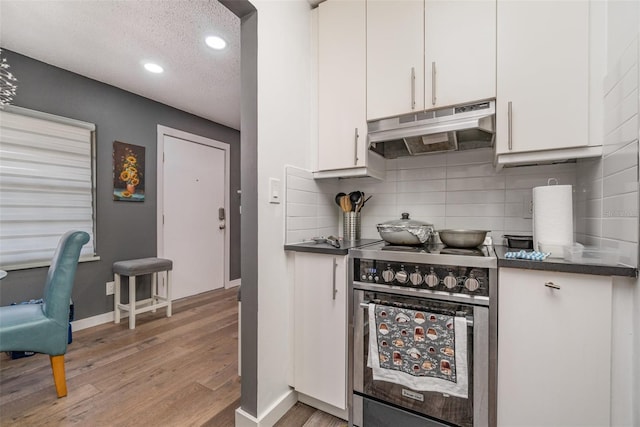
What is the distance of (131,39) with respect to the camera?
2.08 metres

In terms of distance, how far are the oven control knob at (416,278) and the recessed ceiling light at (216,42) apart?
2.20 meters

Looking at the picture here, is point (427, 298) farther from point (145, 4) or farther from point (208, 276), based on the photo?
point (208, 276)

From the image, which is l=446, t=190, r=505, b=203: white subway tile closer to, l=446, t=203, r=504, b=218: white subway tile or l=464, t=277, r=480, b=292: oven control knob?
l=446, t=203, r=504, b=218: white subway tile

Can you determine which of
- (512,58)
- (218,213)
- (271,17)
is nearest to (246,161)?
(271,17)

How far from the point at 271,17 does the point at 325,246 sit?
1.27 metres

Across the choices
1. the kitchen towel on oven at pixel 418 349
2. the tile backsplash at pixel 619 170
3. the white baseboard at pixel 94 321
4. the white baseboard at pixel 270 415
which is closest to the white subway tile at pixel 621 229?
the tile backsplash at pixel 619 170

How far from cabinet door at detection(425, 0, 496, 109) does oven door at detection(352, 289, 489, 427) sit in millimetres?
1020

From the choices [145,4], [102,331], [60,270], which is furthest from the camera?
[102,331]

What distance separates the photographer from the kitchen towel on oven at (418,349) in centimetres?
112

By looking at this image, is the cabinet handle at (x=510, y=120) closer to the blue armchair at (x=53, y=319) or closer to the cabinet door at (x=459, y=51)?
the cabinet door at (x=459, y=51)

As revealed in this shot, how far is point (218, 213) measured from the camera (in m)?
3.92

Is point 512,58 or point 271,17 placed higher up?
point 271,17

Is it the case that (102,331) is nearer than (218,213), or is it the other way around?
(102,331)

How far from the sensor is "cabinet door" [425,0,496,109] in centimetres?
132
